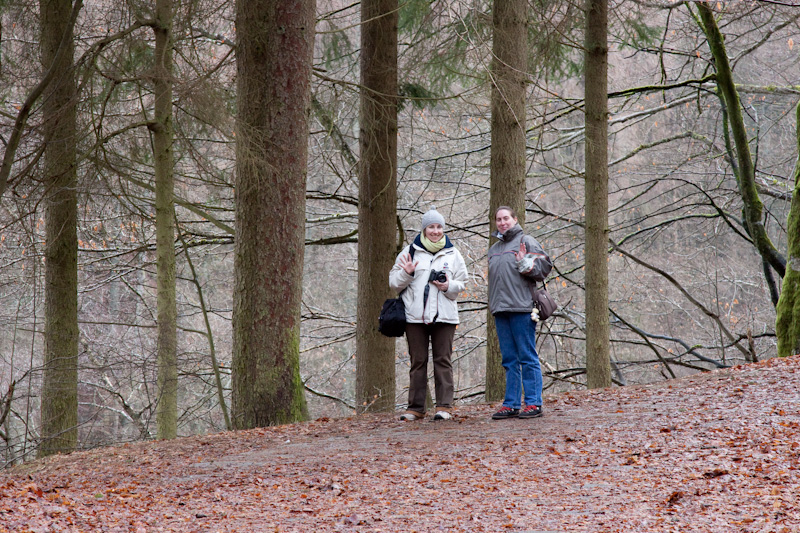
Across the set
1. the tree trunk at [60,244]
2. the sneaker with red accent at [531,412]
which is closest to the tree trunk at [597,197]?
the sneaker with red accent at [531,412]

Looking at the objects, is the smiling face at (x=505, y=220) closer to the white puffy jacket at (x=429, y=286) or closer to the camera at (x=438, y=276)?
the white puffy jacket at (x=429, y=286)

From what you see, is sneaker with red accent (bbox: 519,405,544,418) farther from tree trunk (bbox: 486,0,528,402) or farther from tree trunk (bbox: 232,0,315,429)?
tree trunk (bbox: 486,0,528,402)

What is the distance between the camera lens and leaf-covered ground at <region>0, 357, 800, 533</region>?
3273mm

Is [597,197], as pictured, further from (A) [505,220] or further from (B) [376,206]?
(A) [505,220]

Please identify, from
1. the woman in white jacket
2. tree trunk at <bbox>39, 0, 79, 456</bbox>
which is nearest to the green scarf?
the woman in white jacket

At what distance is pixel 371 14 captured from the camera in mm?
8641

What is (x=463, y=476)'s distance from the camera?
418 centimetres

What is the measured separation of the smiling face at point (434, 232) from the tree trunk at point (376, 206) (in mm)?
2167

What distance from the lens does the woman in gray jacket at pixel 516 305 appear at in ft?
19.4

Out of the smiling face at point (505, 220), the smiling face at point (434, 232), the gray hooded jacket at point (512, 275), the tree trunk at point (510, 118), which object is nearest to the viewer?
the gray hooded jacket at point (512, 275)

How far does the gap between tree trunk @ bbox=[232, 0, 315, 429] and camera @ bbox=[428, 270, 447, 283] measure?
3.76ft

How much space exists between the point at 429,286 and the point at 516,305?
0.77 m

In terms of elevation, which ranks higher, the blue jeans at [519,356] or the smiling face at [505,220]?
the smiling face at [505,220]

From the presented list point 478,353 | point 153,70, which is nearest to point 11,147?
point 153,70
